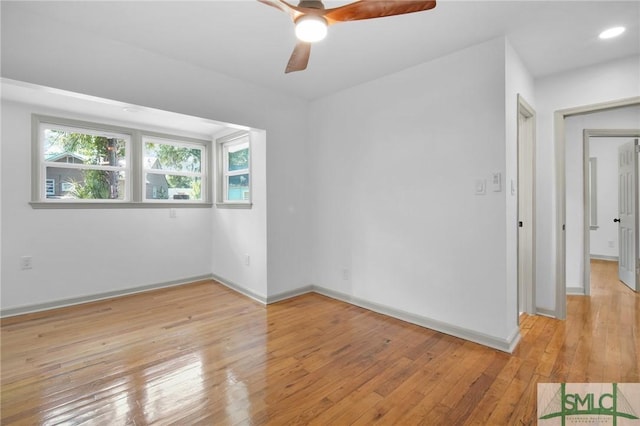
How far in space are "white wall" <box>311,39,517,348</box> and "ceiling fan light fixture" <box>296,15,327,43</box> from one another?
1.57 metres

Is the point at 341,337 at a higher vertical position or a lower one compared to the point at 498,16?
lower

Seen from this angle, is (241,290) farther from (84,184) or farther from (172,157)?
(84,184)

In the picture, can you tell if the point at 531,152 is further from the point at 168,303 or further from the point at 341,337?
the point at 168,303

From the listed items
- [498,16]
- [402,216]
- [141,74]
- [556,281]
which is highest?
[498,16]

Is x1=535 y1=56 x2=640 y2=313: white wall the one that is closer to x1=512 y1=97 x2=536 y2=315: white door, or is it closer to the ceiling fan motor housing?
x1=512 y1=97 x2=536 y2=315: white door

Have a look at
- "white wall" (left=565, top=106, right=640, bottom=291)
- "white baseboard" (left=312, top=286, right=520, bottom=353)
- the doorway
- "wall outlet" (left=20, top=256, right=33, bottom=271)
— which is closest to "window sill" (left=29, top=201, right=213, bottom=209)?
"wall outlet" (left=20, top=256, right=33, bottom=271)

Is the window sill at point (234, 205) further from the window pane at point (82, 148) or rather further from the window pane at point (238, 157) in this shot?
the window pane at point (82, 148)

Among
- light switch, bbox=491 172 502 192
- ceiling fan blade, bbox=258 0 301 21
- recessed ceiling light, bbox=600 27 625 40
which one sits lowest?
light switch, bbox=491 172 502 192

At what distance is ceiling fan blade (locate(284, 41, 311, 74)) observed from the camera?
183 cm

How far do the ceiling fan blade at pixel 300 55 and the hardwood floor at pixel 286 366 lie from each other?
2.19 metres

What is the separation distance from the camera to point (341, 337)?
8.54ft

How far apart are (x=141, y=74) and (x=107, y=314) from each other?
2559mm

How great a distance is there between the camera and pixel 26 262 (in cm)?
324

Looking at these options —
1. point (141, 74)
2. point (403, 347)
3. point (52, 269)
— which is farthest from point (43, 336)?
point (403, 347)
